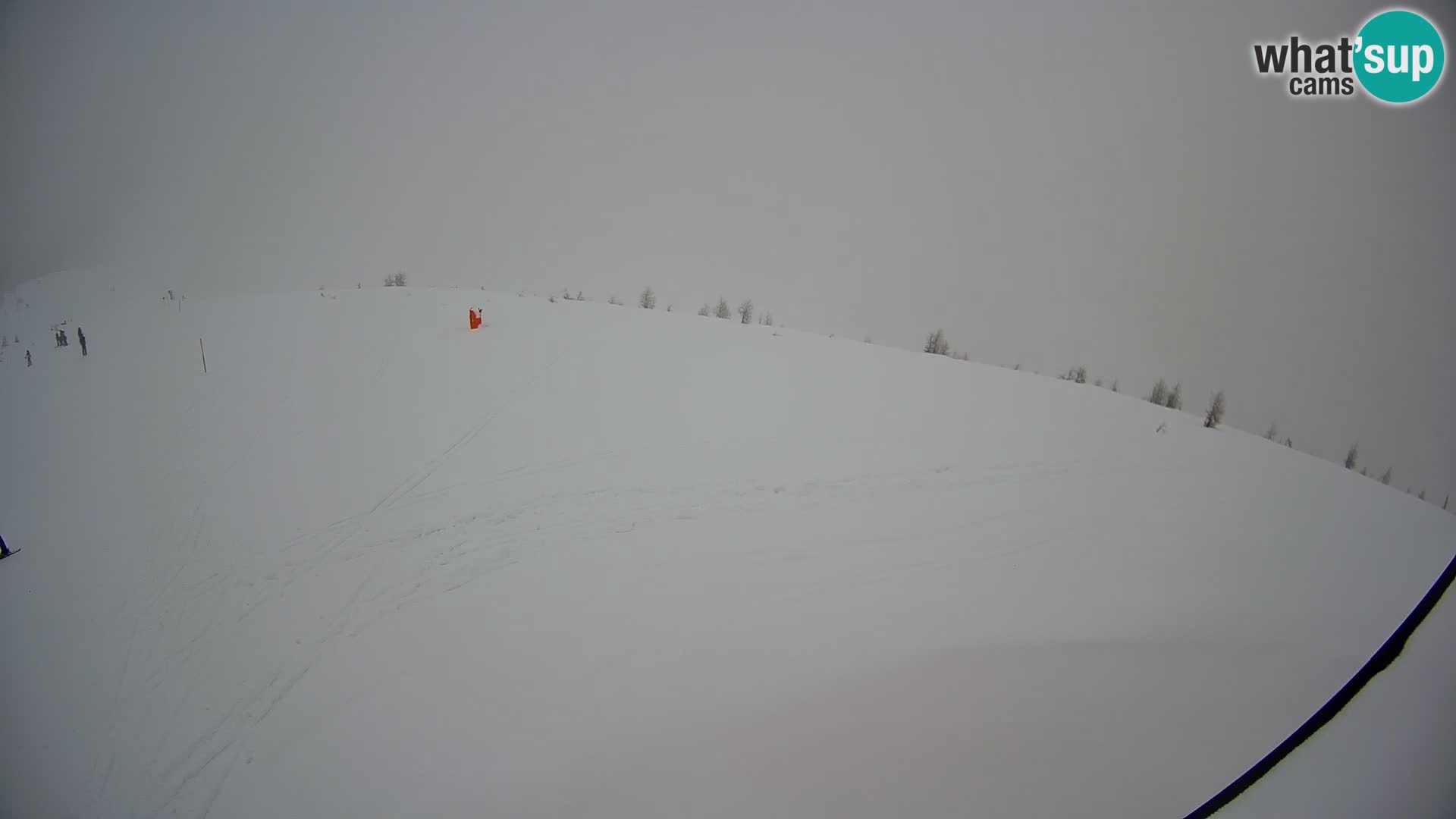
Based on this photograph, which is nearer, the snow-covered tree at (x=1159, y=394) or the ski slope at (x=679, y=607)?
the ski slope at (x=679, y=607)

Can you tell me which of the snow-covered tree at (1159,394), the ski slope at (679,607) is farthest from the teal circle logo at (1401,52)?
the snow-covered tree at (1159,394)

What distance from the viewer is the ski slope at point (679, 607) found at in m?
2.83

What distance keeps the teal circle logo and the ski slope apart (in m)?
3.64

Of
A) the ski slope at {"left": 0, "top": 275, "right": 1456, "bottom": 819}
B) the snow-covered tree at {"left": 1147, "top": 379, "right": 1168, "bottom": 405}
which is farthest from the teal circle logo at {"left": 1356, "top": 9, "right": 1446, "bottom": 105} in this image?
the snow-covered tree at {"left": 1147, "top": 379, "right": 1168, "bottom": 405}

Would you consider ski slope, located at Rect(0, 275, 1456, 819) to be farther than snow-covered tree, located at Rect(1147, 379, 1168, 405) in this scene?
No

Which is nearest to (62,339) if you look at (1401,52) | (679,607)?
(679,607)

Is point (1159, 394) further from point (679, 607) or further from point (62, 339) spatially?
point (62, 339)

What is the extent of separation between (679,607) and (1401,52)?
6.59 meters

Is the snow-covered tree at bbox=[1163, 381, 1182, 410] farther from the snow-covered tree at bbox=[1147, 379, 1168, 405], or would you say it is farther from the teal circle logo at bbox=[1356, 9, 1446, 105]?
the teal circle logo at bbox=[1356, 9, 1446, 105]

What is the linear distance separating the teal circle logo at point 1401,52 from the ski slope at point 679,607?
364cm

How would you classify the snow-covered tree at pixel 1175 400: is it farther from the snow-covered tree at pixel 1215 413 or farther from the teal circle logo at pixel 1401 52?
the teal circle logo at pixel 1401 52

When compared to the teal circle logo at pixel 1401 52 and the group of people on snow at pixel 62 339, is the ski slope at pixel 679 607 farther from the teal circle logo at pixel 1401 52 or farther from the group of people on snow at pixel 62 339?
the teal circle logo at pixel 1401 52

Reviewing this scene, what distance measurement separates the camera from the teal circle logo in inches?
129

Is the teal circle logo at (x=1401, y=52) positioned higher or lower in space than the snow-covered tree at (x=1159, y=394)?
higher
